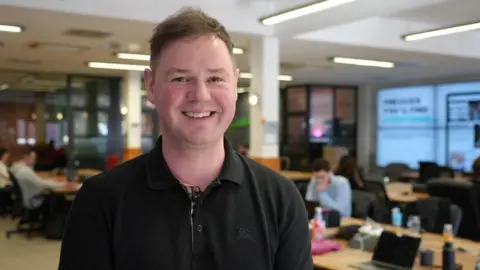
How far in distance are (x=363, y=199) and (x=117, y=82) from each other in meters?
9.83

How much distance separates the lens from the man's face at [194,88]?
1.24 m

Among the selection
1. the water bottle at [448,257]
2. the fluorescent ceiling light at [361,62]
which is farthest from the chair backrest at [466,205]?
the fluorescent ceiling light at [361,62]

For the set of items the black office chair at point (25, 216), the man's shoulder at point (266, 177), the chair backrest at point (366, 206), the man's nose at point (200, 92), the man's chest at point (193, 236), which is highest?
the man's nose at point (200, 92)

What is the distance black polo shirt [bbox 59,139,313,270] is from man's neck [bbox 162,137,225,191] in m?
0.02

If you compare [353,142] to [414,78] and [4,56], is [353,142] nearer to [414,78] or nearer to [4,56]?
[414,78]

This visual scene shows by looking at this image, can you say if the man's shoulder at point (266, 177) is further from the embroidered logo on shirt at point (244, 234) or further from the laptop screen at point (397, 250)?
the laptop screen at point (397, 250)

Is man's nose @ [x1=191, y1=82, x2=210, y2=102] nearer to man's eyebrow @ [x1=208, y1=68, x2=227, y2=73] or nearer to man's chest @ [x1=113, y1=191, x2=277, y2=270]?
man's eyebrow @ [x1=208, y1=68, x2=227, y2=73]

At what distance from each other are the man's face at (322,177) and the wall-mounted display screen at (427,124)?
28.3 feet

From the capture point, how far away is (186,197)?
131cm

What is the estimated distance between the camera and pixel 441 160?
14.9m

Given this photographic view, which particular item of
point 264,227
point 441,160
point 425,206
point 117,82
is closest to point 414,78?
point 441,160

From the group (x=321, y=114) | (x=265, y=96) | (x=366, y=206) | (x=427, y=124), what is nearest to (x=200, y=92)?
(x=366, y=206)

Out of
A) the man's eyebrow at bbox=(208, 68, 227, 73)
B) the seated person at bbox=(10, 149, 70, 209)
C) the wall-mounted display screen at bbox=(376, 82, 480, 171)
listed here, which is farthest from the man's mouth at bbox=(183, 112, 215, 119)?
the wall-mounted display screen at bbox=(376, 82, 480, 171)

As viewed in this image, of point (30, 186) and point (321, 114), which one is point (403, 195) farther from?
point (321, 114)
